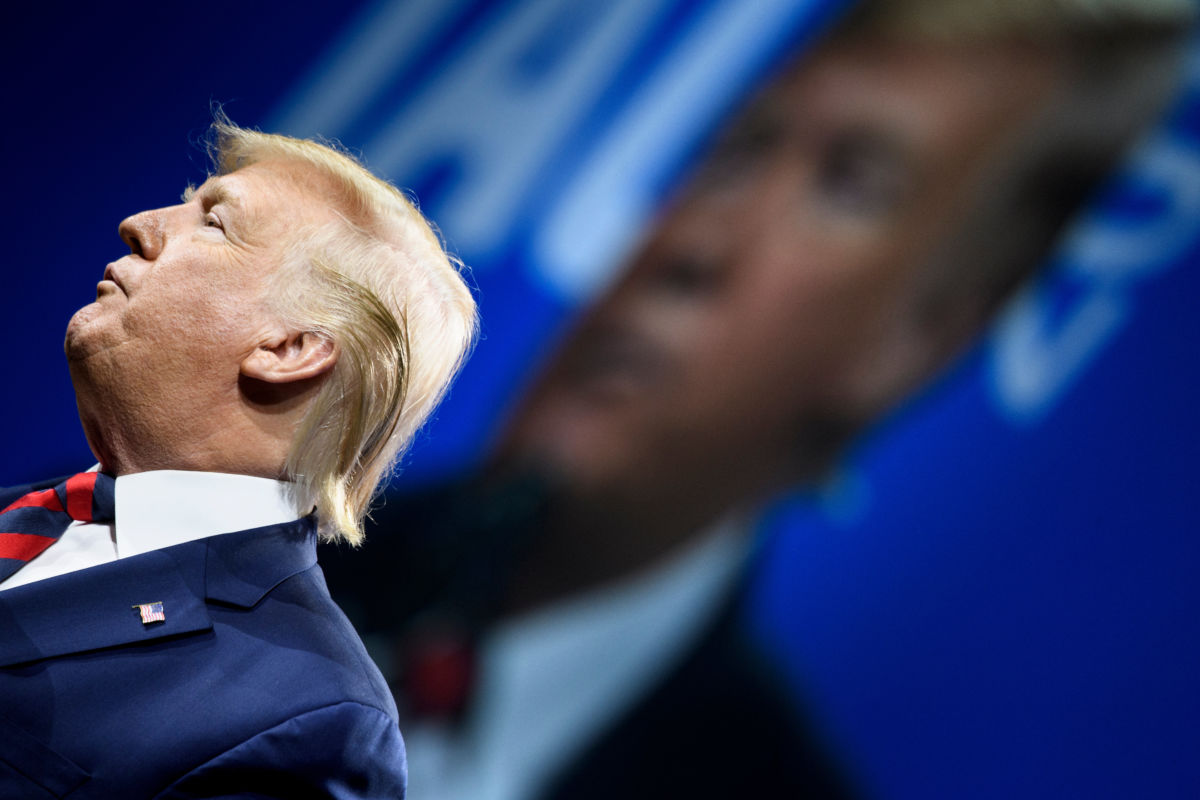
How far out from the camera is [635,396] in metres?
2.00

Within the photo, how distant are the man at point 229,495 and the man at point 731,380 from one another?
2.72 ft

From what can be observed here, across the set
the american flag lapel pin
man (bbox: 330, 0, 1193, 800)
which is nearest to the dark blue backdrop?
man (bbox: 330, 0, 1193, 800)

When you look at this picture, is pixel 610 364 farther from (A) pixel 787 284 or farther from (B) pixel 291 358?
(B) pixel 291 358

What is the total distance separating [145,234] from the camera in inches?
41.3

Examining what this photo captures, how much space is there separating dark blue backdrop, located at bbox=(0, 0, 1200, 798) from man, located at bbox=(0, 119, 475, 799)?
0.89m

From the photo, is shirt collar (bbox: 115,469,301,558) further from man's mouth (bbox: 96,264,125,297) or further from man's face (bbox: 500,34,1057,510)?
man's face (bbox: 500,34,1057,510)

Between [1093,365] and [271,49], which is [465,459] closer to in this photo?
[271,49]

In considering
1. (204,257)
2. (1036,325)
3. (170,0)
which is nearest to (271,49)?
(170,0)

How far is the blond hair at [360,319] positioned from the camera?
103 centimetres

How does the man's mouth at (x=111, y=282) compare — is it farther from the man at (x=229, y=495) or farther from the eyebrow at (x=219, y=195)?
the eyebrow at (x=219, y=195)

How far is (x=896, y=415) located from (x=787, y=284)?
34cm

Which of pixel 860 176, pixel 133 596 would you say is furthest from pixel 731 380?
pixel 133 596

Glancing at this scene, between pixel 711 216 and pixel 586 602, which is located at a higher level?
pixel 711 216

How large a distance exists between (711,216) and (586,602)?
822 mm
